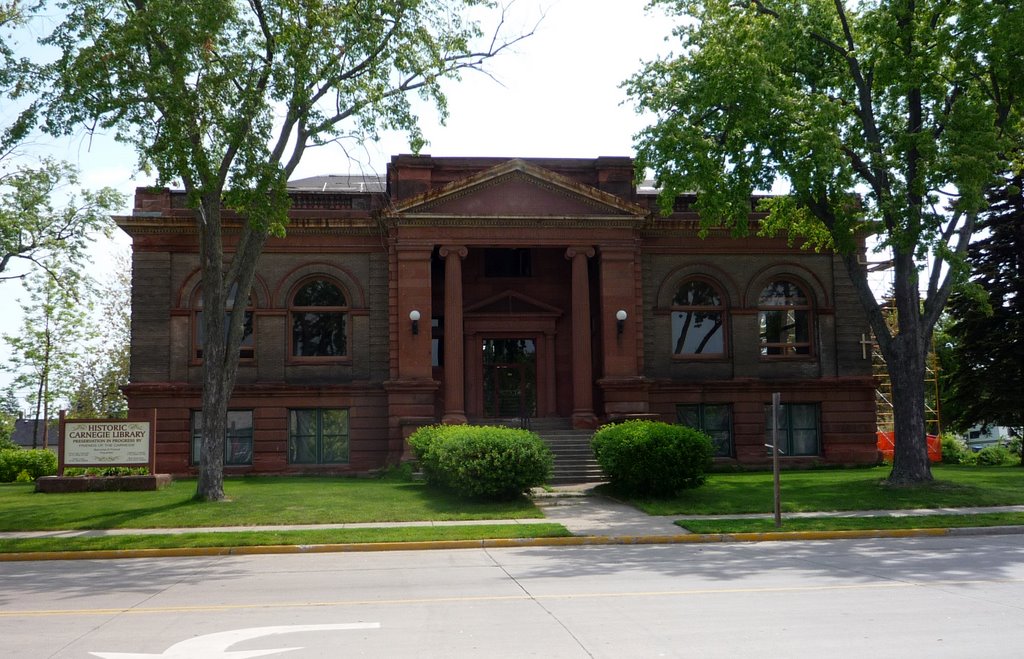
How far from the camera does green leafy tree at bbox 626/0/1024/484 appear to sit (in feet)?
68.8

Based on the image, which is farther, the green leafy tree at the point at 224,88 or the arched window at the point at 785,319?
the arched window at the point at 785,319

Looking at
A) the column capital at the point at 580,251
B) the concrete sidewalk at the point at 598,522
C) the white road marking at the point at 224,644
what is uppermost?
the column capital at the point at 580,251

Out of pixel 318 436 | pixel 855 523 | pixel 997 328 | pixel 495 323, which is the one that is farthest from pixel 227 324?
pixel 997 328

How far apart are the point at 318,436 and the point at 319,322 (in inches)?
152

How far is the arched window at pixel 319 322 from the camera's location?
31141 millimetres

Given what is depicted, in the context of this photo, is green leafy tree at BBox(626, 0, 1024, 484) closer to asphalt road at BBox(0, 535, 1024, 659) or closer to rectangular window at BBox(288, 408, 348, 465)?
asphalt road at BBox(0, 535, 1024, 659)

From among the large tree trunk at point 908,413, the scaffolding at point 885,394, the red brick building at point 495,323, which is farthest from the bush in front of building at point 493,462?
the scaffolding at point 885,394

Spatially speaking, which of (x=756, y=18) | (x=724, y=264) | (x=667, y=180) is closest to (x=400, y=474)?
(x=667, y=180)

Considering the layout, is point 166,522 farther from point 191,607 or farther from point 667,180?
point 667,180

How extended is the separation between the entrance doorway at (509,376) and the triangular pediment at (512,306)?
1.05m

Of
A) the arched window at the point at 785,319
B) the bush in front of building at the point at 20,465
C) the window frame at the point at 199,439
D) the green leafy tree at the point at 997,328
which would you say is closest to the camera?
the window frame at the point at 199,439

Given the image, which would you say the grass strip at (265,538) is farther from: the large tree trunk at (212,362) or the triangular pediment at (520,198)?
the triangular pediment at (520,198)

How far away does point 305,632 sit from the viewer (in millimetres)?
8391

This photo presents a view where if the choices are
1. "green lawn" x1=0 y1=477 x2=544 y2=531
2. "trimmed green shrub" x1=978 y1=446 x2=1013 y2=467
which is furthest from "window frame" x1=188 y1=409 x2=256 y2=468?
"trimmed green shrub" x1=978 y1=446 x2=1013 y2=467
